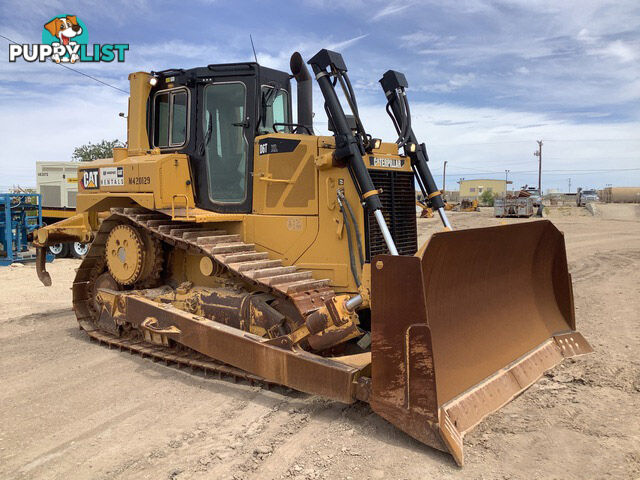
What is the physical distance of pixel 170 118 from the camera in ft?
19.9

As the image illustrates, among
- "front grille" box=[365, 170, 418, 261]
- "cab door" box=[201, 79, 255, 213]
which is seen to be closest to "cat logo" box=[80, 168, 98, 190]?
"cab door" box=[201, 79, 255, 213]

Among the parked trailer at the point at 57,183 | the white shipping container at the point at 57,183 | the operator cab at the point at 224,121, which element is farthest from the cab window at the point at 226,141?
the white shipping container at the point at 57,183

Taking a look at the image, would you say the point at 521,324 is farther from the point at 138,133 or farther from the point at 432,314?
the point at 138,133

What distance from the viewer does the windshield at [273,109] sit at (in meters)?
5.53

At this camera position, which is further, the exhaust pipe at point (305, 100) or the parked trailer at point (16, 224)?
the parked trailer at point (16, 224)

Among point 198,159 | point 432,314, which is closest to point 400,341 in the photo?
point 432,314

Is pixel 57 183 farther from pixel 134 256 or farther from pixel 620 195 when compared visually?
pixel 620 195

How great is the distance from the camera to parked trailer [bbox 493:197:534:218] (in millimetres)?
30219

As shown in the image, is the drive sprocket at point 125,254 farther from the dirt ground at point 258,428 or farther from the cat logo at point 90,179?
the dirt ground at point 258,428

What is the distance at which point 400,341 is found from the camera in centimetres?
341

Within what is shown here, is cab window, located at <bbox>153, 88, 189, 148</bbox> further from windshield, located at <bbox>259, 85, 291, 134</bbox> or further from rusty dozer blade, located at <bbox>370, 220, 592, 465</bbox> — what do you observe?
rusty dozer blade, located at <bbox>370, 220, 592, 465</bbox>

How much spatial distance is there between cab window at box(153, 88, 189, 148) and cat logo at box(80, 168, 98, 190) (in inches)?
34.8

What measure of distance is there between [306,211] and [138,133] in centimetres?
253

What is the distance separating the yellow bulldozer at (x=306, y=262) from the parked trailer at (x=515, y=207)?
26.6 meters
